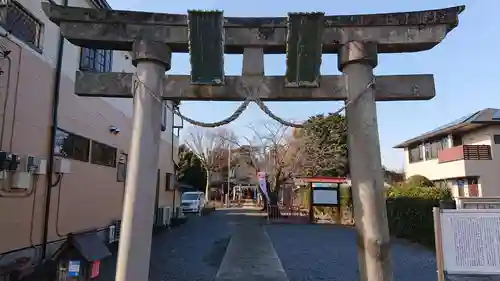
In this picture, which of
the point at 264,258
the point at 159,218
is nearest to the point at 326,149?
the point at 159,218

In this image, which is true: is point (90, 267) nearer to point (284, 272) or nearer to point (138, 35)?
point (138, 35)

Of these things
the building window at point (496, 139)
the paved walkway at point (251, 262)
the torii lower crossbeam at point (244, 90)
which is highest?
the building window at point (496, 139)

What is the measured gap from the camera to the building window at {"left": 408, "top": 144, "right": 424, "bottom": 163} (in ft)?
98.8

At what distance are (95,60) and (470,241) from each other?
30.4 ft

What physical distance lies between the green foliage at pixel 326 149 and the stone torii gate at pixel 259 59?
24.9 m

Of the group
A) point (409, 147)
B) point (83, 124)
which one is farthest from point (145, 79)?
point (409, 147)

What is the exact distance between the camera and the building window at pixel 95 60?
938 cm

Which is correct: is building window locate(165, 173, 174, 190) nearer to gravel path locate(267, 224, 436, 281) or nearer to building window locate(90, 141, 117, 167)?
gravel path locate(267, 224, 436, 281)

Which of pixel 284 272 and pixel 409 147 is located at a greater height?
pixel 409 147

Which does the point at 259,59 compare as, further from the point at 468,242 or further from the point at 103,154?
the point at 103,154

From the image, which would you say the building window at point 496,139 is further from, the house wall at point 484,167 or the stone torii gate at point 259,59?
the stone torii gate at point 259,59

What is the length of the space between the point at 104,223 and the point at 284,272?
5.27m

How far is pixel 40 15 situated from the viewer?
732 centimetres

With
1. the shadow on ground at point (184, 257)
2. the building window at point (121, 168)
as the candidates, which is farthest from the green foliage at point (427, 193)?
the building window at point (121, 168)
